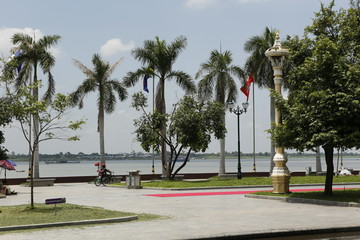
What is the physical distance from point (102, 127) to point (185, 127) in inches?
380

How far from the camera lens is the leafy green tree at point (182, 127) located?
38.7m

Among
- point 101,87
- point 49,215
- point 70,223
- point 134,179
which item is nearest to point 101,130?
point 101,87

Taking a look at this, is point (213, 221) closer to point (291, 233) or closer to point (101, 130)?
point (291, 233)

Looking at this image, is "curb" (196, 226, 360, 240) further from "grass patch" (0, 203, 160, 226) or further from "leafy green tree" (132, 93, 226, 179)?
"leafy green tree" (132, 93, 226, 179)

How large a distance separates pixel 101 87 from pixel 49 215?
2843 cm

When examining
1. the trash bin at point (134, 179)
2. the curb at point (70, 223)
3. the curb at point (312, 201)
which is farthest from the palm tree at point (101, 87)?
the curb at point (70, 223)

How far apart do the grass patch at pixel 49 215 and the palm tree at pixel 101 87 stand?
25348 mm

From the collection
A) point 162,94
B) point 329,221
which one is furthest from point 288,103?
point 162,94

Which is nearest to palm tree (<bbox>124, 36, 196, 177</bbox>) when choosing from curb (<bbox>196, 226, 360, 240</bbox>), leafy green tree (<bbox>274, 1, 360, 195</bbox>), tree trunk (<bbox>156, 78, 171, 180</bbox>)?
tree trunk (<bbox>156, 78, 171, 180</bbox>)

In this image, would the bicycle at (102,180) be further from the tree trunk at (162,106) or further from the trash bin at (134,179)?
the trash bin at (134,179)

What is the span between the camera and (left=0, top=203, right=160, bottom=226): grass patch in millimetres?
15410

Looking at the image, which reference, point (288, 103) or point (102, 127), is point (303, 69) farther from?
point (102, 127)

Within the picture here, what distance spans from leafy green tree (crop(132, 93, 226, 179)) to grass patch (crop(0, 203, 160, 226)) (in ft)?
65.8

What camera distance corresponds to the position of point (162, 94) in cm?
4266
